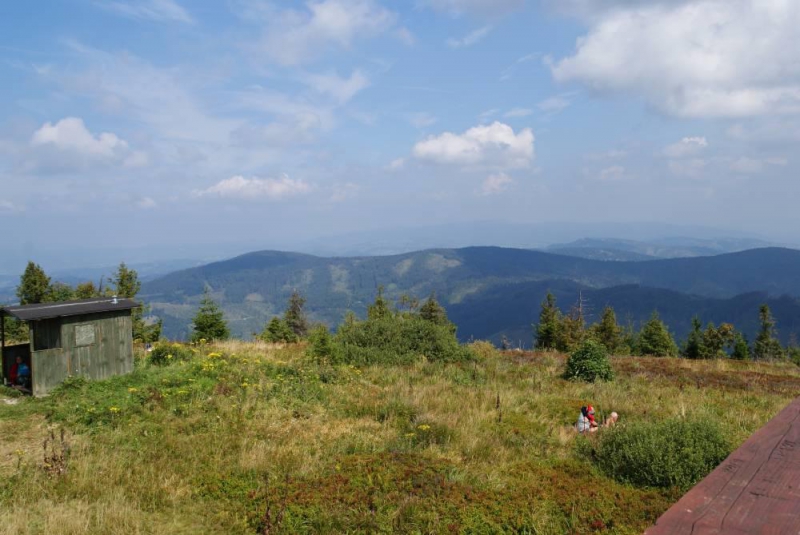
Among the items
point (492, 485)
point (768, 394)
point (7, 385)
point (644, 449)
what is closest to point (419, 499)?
point (492, 485)

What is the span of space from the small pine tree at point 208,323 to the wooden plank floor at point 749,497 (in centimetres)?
3111

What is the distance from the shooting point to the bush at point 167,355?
16172mm

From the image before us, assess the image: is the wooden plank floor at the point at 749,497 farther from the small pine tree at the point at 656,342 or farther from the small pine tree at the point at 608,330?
the small pine tree at the point at 608,330

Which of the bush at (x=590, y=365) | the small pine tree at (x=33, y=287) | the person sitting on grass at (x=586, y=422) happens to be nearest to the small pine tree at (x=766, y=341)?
the bush at (x=590, y=365)

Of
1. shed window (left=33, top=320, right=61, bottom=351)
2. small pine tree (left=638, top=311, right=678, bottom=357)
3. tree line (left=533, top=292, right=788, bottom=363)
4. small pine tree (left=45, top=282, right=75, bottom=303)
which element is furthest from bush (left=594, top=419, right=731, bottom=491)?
small pine tree (left=638, top=311, right=678, bottom=357)

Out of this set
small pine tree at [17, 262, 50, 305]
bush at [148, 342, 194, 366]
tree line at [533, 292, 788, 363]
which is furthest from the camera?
tree line at [533, 292, 788, 363]

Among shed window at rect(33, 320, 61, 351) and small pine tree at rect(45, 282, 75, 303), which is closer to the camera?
shed window at rect(33, 320, 61, 351)

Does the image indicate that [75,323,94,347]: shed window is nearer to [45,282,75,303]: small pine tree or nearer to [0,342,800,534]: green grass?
[0,342,800,534]: green grass

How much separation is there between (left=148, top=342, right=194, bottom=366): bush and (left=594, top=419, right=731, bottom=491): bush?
13.2m

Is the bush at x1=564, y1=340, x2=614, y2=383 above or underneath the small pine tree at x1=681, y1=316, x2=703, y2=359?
above

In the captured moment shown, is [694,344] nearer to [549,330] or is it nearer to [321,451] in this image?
[549,330]

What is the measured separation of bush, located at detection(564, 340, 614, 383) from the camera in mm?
18078

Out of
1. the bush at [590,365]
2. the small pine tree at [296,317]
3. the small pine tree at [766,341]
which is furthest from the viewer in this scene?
the small pine tree at [296,317]

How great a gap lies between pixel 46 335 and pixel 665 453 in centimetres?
1537
